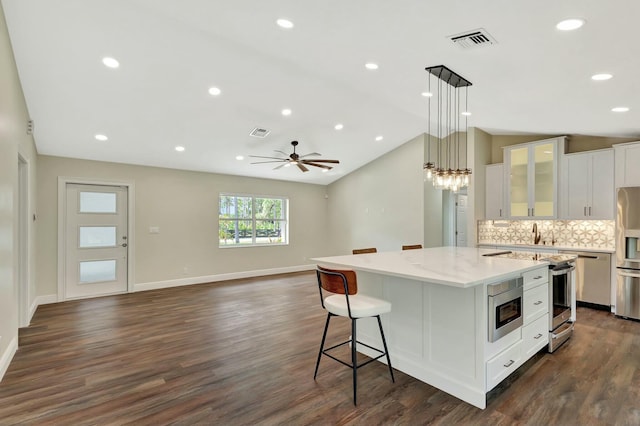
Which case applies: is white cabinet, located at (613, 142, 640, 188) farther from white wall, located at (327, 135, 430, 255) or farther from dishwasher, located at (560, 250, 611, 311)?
white wall, located at (327, 135, 430, 255)

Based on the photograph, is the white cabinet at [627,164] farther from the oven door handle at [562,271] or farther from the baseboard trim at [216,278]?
the baseboard trim at [216,278]

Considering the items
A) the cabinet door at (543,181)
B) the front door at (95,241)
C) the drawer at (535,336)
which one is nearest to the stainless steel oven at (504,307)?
the drawer at (535,336)

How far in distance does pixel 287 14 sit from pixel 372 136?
396 centimetres

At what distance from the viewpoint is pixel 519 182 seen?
5.79 metres

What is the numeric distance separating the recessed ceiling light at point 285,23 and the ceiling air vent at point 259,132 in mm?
2631

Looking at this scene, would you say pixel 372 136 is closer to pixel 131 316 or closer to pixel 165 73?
pixel 165 73

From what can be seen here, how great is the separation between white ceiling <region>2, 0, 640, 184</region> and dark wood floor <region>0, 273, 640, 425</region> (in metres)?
2.58

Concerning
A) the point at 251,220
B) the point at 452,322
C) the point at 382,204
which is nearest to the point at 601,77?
the point at 452,322

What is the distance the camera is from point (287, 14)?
2676mm

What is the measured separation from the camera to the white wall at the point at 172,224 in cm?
550

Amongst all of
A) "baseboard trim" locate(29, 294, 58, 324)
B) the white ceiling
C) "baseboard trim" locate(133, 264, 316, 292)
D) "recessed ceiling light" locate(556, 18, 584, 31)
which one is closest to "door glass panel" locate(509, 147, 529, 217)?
the white ceiling

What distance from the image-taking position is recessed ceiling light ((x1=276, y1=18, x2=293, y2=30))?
2787mm

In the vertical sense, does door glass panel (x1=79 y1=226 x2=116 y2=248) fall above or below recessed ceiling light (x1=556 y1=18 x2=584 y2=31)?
below

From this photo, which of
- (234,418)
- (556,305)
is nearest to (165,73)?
(234,418)
